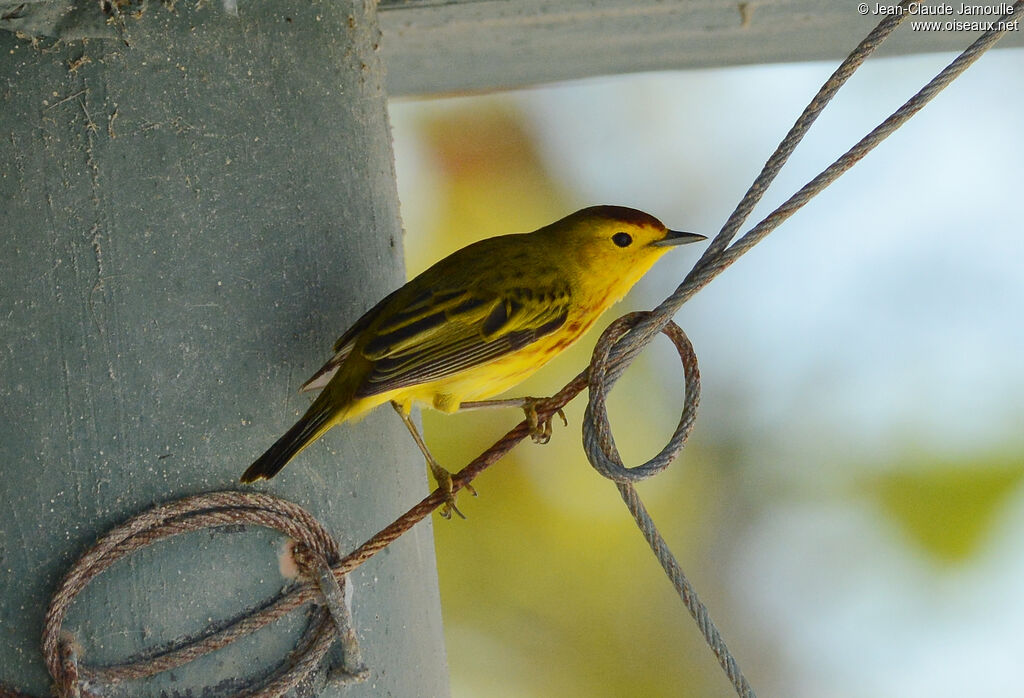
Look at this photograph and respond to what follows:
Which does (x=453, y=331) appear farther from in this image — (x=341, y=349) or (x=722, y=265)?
(x=722, y=265)

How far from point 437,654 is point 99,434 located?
0.86 m

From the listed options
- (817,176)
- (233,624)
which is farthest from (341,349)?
(817,176)

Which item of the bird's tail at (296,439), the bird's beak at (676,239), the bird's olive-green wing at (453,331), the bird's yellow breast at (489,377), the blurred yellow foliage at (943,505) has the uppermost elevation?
the bird's beak at (676,239)

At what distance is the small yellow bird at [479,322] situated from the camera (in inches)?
100

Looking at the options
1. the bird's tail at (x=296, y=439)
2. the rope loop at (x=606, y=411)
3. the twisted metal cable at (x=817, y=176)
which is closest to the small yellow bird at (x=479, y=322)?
the bird's tail at (x=296, y=439)

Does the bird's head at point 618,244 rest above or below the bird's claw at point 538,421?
above

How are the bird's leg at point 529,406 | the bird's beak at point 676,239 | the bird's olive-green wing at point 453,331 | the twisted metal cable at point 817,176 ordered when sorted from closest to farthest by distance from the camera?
1. the twisted metal cable at point 817,176
2. the bird's olive-green wing at point 453,331
3. the bird's leg at point 529,406
4. the bird's beak at point 676,239

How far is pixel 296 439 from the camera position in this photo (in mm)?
2328

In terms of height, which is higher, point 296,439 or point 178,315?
point 178,315

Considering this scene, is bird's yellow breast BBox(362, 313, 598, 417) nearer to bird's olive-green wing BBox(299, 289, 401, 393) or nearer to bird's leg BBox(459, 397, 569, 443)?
bird's leg BBox(459, 397, 569, 443)

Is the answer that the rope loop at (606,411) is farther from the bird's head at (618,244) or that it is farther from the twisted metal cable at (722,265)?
the bird's head at (618,244)

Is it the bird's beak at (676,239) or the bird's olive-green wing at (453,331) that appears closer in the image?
the bird's olive-green wing at (453,331)

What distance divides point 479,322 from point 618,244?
0.51 meters

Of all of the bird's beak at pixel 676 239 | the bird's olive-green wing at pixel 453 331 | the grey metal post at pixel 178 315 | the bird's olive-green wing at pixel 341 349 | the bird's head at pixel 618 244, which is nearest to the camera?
the grey metal post at pixel 178 315
